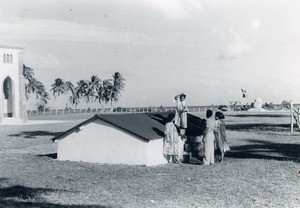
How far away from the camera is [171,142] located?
49.8 ft

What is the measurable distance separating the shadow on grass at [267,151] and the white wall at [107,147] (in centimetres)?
353

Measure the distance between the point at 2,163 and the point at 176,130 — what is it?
6.28 meters

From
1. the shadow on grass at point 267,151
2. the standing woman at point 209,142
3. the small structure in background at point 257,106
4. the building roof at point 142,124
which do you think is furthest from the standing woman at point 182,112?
the small structure in background at point 257,106

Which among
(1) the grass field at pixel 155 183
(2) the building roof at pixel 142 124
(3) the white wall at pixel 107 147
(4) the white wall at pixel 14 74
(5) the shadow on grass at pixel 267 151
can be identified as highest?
(4) the white wall at pixel 14 74

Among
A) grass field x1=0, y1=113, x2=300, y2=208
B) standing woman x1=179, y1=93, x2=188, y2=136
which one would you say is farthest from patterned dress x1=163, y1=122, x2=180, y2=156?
grass field x1=0, y1=113, x2=300, y2=208

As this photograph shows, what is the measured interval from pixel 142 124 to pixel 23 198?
22.5 ft

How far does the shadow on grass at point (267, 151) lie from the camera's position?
1591cm

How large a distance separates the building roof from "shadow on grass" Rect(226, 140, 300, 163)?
1.83 meters

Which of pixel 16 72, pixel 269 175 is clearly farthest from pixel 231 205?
pixel 16 72

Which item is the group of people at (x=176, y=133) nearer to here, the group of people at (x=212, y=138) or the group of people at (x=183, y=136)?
the group of people at (x=183, y=136)

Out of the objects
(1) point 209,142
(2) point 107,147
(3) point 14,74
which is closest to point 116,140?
(2) point 107,147

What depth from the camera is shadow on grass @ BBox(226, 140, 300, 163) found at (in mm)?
15914

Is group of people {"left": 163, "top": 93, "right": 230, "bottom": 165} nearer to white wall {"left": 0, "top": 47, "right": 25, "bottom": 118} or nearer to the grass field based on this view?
the grass field

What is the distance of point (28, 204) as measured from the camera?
29.3 ft
